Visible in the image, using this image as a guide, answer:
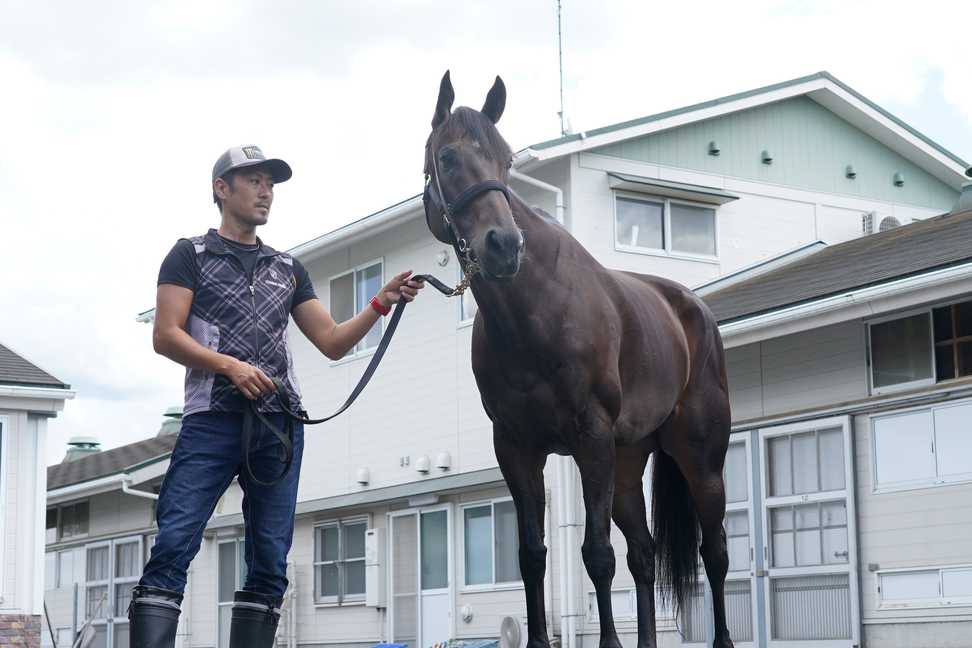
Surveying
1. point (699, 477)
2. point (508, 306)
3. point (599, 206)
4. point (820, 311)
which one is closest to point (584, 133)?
point (599, 206)

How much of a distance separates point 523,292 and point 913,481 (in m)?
8.38

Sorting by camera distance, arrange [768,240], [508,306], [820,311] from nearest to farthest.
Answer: [508,306] → [820,311] → [768,240]

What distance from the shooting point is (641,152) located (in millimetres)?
17812

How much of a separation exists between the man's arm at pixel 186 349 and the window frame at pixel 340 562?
1636cm

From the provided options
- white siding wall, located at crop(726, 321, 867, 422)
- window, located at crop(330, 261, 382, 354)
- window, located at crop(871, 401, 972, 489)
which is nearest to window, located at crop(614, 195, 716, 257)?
white siding wall, located at crop(726, 321, 867, 422)

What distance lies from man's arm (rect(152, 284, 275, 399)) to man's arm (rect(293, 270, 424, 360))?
1.43ft

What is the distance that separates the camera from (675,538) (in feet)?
21.1

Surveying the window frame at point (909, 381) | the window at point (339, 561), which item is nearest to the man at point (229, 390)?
the window frame at point (909, 381)

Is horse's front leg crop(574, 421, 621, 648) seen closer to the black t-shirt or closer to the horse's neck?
the horse's neck

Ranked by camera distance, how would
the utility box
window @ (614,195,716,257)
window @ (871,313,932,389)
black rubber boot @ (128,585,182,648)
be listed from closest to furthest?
black rubber boot @ (128,585,182,648) → window @ (871,313,932,389) → window @ (614,195,716,257) → the utility box

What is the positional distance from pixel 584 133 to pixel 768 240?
3404 millimetres

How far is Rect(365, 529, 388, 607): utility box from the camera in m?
19.9

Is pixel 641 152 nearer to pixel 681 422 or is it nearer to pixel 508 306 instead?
pixel 681 422

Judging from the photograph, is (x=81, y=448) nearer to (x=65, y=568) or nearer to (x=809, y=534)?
(x=65, y=568)
